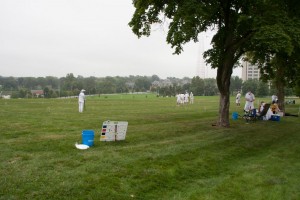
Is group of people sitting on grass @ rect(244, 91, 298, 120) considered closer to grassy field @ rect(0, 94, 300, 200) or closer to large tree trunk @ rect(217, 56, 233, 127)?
large tree trunk @ rect(217, 56, 233, 127)

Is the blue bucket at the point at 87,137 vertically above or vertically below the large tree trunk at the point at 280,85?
below

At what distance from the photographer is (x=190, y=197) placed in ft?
28.0

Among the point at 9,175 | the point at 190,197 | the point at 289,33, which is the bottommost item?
the point at 190,197

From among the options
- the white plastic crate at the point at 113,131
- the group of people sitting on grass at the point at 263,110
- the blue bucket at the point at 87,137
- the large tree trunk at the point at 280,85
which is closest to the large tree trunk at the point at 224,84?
the group of people sitting on grass at the point at 263,110

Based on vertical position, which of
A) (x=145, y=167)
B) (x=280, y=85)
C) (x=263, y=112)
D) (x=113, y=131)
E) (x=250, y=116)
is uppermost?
(x=280, y=85)

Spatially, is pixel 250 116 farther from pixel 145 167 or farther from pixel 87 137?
pixel 145 167

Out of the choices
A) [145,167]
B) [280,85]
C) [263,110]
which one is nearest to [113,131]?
[145,167]

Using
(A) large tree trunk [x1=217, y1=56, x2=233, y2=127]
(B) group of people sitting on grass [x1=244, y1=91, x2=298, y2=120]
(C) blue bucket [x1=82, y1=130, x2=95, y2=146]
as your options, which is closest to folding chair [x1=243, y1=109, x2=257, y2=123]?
(B) group of people sitting on grass [x1=244, y1=91, x2=298, y2=120]

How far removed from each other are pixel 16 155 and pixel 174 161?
16.4 ft

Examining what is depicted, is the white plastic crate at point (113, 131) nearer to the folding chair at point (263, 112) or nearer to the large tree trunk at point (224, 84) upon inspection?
the large tree trunk at point (224, 84)

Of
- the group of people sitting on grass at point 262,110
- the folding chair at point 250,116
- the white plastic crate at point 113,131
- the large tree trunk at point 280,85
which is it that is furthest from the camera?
the large tree trunk at point 280,85

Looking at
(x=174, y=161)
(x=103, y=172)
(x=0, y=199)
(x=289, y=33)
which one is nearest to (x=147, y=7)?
(x=289, y=33)

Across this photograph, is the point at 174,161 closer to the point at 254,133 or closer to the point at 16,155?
the point at 16,155

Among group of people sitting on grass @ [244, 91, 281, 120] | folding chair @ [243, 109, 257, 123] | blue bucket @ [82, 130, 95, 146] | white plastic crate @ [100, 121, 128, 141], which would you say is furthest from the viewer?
group of people sitting on grass @ [244, 91, 281, 120]
